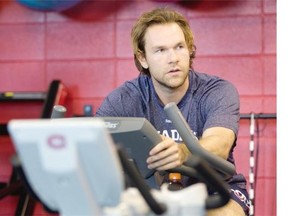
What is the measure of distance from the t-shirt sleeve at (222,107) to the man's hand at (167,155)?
1.69 feet

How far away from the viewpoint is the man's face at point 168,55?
2.53 metres

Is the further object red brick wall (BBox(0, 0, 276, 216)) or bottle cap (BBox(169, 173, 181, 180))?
red brick wall (BBox(0, 0, 276, 216))

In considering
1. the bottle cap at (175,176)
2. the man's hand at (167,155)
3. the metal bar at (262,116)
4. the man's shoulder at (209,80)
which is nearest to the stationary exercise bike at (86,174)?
the man's hand at (167,155)

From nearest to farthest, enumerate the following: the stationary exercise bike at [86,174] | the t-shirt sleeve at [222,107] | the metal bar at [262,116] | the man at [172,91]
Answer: the stationary exercise bike at [86,174] < the t-shirt sleeve at [222,107] < the man at [172,91] < the metal bar at [262,116]

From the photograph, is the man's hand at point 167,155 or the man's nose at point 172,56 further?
the man's nose at point 172,56

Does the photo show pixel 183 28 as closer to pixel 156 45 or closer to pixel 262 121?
pixel 156 45

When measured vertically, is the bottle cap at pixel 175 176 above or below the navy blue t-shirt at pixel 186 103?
below

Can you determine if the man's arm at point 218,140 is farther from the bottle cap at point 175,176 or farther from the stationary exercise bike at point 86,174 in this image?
the stationary exercise bike at point 86,174

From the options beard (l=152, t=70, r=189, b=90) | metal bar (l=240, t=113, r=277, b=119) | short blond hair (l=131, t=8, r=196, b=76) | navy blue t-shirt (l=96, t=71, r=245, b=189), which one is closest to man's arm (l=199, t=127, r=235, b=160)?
navy blue t-shirt (l=96, t=71, r=245, b=189)

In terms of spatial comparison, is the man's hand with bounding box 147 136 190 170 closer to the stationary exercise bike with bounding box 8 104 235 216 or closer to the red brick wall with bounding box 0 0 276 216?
the stationary exercise bike with bounding box 8 104 235 216

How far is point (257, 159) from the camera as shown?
453cm

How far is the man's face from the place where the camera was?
2.53 meters

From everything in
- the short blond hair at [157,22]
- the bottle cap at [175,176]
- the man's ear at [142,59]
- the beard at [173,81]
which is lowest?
the bottle cap at [175,176]

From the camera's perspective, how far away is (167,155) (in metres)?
1.85
